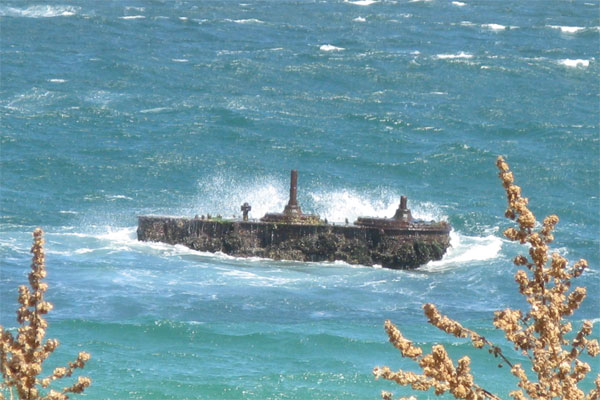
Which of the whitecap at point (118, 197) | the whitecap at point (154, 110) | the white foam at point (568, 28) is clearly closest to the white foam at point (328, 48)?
the whitecap at point (154, 110)

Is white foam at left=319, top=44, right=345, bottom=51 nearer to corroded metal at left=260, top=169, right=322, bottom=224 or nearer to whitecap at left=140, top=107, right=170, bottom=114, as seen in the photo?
whitecap at left=140, top=107, right=170, bottom=114

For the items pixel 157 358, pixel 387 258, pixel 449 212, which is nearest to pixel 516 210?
pixel 157 358

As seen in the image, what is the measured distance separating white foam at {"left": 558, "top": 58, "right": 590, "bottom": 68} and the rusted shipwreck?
134 ft

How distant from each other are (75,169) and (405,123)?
703 inches

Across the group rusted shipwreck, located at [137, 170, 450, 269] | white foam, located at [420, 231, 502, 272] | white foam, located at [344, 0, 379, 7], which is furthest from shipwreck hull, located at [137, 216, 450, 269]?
white foam, located at [344, 0, 379, 7]

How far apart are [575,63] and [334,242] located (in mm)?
43591

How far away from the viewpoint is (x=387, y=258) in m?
40.8

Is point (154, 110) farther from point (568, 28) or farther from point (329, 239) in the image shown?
point (568, 28)

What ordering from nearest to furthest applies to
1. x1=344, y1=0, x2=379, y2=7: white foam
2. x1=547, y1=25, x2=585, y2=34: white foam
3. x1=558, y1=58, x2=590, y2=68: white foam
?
x1=558, y1=58, x2=590, y2=68: white foam
x1=547, y1=25, x2=585, y2=34: white foam
x1=344, y1=0, x2=379, y2=7: white foam

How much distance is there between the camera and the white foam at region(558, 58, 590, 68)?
80.1 metres

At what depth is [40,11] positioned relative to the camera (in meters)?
92.2

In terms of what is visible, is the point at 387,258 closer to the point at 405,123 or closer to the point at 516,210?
the point at 405,123

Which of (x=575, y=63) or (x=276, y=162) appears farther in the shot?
(x=575, y=63)

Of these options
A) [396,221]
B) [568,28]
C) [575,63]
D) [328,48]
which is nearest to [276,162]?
[396,221]
